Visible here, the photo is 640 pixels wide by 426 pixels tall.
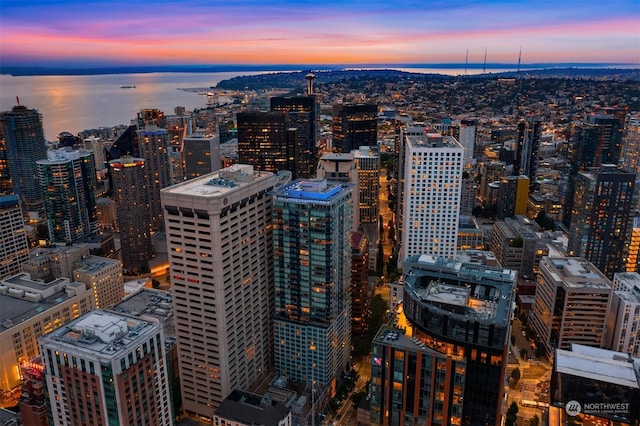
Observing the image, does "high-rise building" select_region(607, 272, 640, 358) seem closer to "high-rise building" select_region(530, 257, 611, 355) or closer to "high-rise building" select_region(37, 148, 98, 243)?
"high-rise building" select_region(530, 257, 611, 355)

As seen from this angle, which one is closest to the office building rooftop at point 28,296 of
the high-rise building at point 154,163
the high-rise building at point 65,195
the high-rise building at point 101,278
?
the high-rise building at point 101,278

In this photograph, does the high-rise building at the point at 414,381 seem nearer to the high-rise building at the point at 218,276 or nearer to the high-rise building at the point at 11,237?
the high-rise building at the point at 218,276

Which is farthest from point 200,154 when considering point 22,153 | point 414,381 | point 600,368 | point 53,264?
point 600,368

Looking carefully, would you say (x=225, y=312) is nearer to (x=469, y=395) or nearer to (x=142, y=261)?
(x=469, y=395)

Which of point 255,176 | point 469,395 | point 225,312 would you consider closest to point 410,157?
point 255,176

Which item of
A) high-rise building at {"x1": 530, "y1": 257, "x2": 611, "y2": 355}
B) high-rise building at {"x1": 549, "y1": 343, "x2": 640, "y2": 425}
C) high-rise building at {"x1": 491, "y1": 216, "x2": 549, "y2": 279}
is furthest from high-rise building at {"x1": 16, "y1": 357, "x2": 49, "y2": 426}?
high-rise building at {"x1": 491, "y1": 216, "x2": 549, "y2": 279}

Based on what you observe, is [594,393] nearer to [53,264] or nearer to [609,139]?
[53,264]

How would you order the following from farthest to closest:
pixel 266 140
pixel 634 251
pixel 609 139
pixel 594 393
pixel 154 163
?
pixel 266 140, pixel 609 139, pixel 154 163, pixel 634 251, pixel 594 393
